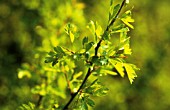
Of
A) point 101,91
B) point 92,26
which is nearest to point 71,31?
point 92,26

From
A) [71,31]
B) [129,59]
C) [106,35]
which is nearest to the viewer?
[106,35]

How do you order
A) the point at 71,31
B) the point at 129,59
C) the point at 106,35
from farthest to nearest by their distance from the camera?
1. the point at 129,59
2. the point at 71,31
3. the point at 106,35

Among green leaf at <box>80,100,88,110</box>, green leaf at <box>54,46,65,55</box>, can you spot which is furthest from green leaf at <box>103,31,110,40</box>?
green leaf at <box>80,100,88,110</box>

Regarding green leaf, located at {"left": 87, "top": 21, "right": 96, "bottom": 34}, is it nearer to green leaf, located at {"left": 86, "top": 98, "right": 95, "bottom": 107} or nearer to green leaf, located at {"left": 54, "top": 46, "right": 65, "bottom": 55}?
green leaf, located at {"left": 54, "top": 46, "right": 65, "bottom": 55}

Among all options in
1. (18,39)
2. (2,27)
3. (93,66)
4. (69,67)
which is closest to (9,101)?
(18,39)

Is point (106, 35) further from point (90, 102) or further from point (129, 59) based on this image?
point (129, 59)

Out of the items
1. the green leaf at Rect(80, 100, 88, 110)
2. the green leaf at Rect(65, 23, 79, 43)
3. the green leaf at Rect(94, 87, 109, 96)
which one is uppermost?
the green leaf at Rect(65, 23, 79, 43)

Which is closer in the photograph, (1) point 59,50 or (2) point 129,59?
(1) point 59,50

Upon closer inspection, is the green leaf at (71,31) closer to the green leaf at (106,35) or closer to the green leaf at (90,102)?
the green leaf at (106,35)
